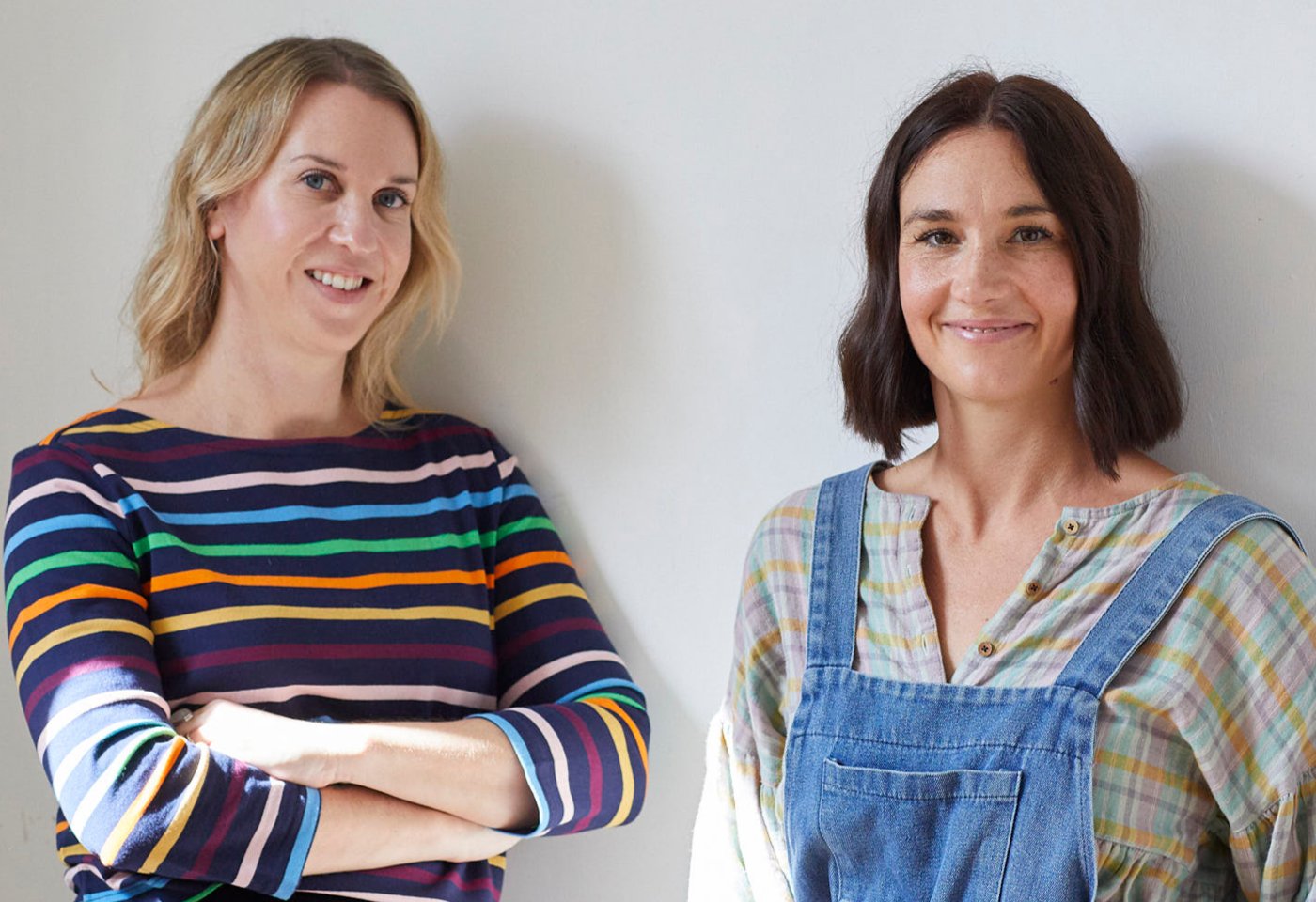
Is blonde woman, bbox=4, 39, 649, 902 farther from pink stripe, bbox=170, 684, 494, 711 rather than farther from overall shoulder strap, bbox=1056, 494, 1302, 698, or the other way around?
overall shoulder strap, bbox=1056, 494, 1302, 698

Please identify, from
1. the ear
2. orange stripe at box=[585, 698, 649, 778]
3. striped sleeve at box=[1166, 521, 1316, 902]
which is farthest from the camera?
the ear

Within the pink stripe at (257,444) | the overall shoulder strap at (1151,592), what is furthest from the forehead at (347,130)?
the overall shoulder strap at (1151,592)

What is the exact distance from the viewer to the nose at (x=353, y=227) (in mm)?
1916

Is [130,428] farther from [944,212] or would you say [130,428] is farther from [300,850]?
[944,212]

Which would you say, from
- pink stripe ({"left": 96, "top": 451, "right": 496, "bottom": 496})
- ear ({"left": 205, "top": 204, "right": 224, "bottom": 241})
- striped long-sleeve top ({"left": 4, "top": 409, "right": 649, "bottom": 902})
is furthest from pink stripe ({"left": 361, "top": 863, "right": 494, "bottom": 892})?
ear ({"left": 205, "top": 204, "right": 224, "bottom": 241})

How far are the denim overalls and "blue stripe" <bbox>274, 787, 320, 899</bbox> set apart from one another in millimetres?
569

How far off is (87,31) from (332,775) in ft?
5.07

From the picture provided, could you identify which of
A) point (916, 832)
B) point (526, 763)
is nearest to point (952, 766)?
point (916, 832)

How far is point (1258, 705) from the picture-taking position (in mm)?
1295

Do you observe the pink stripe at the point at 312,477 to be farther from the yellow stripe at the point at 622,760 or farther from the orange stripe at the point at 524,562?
the yellow stripe at the point at 622,760

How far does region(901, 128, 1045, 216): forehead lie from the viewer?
142cm

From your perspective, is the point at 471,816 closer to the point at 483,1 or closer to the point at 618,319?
the point at 618,319

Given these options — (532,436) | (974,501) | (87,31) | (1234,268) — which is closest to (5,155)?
(87,31)

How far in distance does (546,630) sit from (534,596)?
57 millimetres
